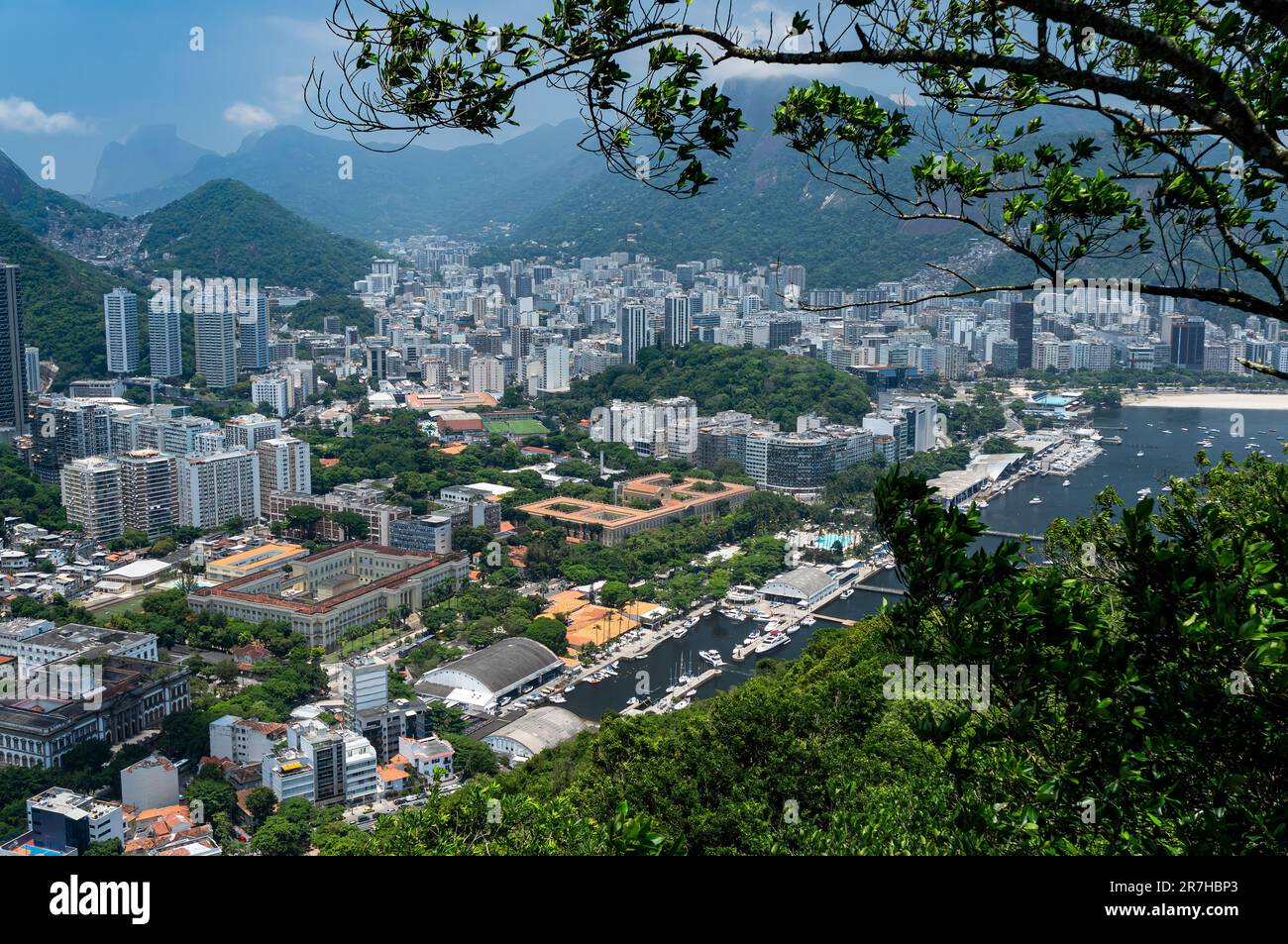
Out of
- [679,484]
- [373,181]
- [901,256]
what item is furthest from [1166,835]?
[373,181]

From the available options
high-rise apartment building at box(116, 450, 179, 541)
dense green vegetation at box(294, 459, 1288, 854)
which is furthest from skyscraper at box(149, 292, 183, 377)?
dense green vegetation at box(294, 459, 1288, 854)

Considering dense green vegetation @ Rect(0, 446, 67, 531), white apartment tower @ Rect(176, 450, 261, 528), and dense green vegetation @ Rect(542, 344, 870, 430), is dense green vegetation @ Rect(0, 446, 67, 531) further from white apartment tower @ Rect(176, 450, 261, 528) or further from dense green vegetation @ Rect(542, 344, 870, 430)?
dense green vegetation @ Rect(542, 344, 870, 430)

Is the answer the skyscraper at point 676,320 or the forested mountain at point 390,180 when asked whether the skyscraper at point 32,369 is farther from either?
the forested mountain at point 390,180

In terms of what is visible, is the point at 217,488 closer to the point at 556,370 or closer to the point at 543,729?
the point at 543,729

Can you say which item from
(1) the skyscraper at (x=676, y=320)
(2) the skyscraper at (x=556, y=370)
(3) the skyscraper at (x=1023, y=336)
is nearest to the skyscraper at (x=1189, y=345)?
(3) the skyscraper at (x=1023, y=336)

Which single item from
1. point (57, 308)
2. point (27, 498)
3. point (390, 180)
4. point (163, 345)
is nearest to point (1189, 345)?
point (163, 345)

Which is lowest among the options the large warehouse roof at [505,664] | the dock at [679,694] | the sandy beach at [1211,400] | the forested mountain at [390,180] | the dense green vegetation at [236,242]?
the dock at [679,694]
